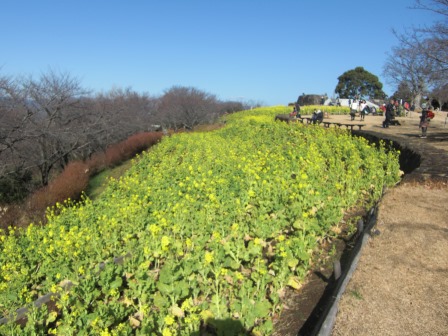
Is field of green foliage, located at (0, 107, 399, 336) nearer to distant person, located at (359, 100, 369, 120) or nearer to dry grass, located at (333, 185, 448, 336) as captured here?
dry grass, located at (333, 185, 448, 336)

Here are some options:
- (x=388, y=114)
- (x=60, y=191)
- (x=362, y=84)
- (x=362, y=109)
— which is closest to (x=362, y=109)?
(x=362, y=109)

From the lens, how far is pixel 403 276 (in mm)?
4188

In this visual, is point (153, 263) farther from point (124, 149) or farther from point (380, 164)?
point (124, 149)

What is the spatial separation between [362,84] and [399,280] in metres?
79.4

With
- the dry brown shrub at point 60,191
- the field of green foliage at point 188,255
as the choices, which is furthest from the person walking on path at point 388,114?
the dry brown shrub at point 60,191

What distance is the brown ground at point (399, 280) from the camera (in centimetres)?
340

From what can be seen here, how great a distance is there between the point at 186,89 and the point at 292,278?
5791cm

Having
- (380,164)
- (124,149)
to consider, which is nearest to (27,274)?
(380,164)

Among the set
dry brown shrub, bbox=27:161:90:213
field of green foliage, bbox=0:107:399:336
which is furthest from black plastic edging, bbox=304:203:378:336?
dry brown shrub, bbox=27:161:90:213

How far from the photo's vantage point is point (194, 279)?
4066 millimetres

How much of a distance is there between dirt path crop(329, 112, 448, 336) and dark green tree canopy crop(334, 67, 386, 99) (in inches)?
2903

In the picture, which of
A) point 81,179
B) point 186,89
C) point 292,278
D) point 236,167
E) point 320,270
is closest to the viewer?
point 292,278

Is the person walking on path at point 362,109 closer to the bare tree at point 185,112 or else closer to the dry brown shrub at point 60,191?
the dry brown shrub at point 60,191

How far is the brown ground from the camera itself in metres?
3.40
